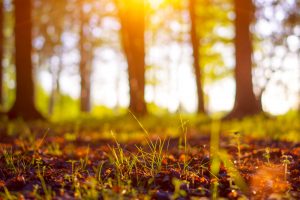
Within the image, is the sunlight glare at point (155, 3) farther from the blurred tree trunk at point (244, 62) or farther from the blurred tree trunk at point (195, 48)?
the blurred tree trunk at point (244, 62)

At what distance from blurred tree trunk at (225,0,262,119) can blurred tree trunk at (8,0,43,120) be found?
6.07 metres

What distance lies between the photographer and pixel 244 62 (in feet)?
43.3

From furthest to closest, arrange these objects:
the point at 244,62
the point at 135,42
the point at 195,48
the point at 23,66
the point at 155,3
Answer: the point at 155,3, the point at 195,48, the point at 135,42, the point at 23,66, the point at 244,62

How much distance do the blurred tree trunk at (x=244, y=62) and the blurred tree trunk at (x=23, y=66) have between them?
19.9 ft

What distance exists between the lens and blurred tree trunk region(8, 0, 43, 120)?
13289 mm

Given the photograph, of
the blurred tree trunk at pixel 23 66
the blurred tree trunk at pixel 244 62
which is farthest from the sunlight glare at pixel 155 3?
the blurred tree trunk at pixel 23 66

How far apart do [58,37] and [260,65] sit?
1195cm

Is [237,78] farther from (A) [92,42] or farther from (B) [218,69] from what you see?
(A) [92,42]

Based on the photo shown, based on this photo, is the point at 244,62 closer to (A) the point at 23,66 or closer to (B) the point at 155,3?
(A) the point at 23,66

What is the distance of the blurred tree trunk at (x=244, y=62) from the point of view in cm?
1301

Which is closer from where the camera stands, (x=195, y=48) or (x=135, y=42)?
(x=135, y=42)

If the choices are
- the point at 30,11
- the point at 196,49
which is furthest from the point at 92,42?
the point at 30,11

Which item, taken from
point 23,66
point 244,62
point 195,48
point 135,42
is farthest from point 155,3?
point 23,66

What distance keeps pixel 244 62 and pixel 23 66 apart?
6.85 meters
